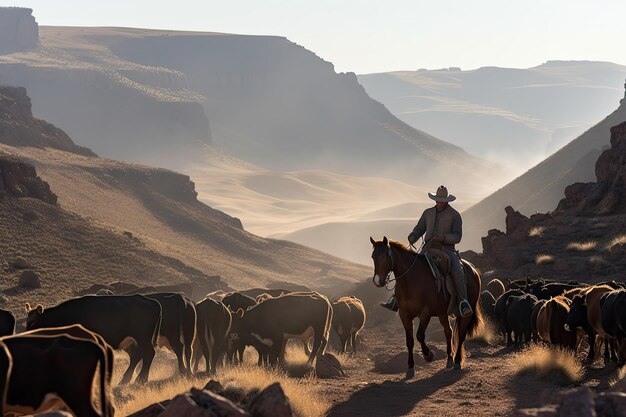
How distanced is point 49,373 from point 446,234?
9.52 meters

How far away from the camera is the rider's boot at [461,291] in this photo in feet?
55.9

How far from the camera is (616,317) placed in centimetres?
1541

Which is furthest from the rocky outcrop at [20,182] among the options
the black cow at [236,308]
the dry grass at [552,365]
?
the dry grass at [552,365]

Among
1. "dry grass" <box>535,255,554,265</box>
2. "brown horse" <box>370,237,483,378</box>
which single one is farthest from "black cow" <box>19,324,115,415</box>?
"dry grass" <box>535,255,554,265</box>

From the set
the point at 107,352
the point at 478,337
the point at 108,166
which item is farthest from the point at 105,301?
the point at 108,166

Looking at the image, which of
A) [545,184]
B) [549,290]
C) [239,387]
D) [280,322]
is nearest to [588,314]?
[280,322]

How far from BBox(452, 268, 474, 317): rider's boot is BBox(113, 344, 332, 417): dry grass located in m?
3.01

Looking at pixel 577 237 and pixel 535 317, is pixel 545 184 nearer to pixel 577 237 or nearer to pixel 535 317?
pixel 577 237

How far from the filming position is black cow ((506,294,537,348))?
2186cm

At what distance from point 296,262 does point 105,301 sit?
2606 inches

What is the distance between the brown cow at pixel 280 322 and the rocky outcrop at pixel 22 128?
7060 cm

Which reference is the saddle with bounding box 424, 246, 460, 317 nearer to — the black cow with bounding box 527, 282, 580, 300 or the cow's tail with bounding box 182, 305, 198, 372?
the cow's tail with bounding box 182, 305, 198, 372

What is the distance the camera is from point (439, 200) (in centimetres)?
1764

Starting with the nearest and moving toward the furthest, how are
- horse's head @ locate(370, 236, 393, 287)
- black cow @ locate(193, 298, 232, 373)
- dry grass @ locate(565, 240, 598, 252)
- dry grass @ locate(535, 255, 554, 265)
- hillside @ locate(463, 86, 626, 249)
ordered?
1. horse's head @ locate(370, 236, 393, 287)
2. black cow @ locate(193, 298, 232, 373)
3. dry grass @ locate(535, 255, 554, 265)
4. dry grass @ locate(565, 240, 598, 252)
5. hillside @ locate(463, 86, 626, 249)
